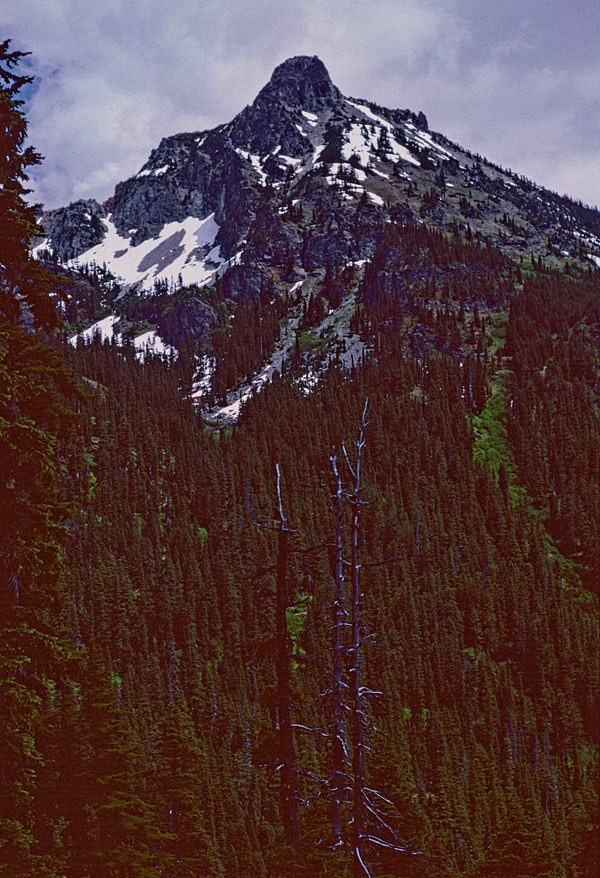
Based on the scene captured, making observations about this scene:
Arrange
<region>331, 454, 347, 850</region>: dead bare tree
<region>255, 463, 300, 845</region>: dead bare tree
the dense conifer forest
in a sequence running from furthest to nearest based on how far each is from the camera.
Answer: <region>255, 463, 300, 845</region>: dead bare tree
the dense conifer forest
<region>331, 454, 347, 850</region>: dead bare tree

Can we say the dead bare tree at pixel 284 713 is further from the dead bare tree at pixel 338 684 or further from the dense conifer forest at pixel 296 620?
the dead bare tree at pixel 338 684

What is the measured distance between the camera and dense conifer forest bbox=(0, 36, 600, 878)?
52.1 feet

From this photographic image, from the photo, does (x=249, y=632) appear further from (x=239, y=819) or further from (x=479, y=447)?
(x=479, y=447)

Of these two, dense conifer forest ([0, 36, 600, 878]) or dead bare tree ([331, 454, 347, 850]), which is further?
dense conifer forest ([0, 36, 600, 878])

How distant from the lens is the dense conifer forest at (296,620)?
15883 millimetres

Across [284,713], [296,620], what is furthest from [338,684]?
[296,620]

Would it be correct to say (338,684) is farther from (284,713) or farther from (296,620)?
(296,620)

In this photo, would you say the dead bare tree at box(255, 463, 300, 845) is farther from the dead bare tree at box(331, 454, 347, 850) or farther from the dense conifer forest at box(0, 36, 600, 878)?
the dead bare tree at box(331, 454, 347, 850)

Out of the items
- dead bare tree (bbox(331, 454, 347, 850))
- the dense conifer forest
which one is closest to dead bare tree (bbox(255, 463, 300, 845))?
the dense conifer forest

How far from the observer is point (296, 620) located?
125 metres

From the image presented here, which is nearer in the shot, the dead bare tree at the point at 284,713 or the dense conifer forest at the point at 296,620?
the dense conifer forest at the point at 296,620

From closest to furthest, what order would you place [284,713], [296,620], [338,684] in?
[338,684], [284,713], [296,620]

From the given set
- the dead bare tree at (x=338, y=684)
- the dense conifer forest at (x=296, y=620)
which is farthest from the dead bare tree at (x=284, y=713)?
the dead bare tree at (x=338, y=684)

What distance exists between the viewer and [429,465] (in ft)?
538
